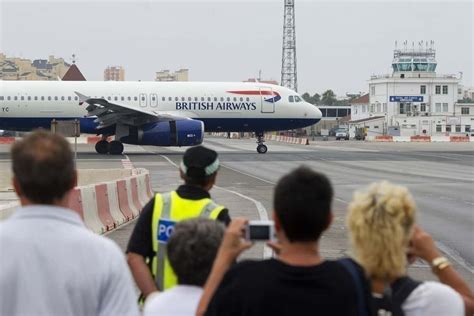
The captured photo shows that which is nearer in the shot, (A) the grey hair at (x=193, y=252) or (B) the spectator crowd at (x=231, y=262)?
(B) the spectator crowd at (x=231, y=262)

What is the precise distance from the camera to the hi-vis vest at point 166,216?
507 centimetres

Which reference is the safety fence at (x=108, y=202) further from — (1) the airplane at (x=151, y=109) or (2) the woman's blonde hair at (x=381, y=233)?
(1) the airplane at (x=151, y=109)

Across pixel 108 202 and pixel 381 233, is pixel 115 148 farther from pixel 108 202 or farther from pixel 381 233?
pixel 381 233

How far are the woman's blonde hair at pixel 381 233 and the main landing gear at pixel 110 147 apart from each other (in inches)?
1524

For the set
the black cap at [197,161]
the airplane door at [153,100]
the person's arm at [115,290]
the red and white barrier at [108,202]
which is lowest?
the red and white barrier at [108,202]

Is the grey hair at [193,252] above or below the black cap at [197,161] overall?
below

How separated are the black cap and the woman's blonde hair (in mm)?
1602

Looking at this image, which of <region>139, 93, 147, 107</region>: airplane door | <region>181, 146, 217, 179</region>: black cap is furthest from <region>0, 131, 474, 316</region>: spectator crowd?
<region>139, 93, 147, 107</region>: airplane door

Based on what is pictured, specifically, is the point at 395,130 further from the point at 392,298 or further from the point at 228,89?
the point at 392,298

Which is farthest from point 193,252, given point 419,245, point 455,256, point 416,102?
point 416,102

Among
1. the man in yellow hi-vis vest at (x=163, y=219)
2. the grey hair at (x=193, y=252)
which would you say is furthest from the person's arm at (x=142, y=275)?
the grey hair at (x=193, y=252)

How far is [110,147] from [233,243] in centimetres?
3937

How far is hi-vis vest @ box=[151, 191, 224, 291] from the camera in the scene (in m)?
5.07

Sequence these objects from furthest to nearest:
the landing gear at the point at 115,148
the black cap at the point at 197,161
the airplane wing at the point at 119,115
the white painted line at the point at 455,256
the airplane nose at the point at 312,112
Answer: the airplane nose at the point at 312,112
the landing gear at the point at 115,148
the airplane wing at the point at 119,115
the white painted line at the point at 455,256
the black cap at the point at 197,161
